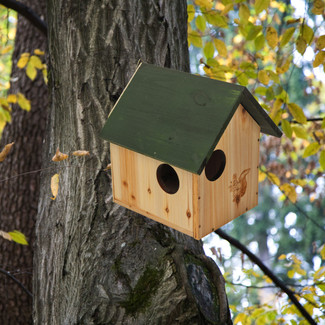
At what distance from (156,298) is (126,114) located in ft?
2.32

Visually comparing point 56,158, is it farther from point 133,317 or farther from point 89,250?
point 133,317

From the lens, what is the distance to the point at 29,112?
3.58m

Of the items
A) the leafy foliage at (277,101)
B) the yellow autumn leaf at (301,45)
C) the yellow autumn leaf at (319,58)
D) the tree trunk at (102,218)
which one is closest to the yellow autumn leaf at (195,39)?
the leafy foliage at (277,101)

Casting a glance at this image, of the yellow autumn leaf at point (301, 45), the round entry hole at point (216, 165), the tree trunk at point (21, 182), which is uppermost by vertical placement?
the yellow autumn leaf at point (301, 45)

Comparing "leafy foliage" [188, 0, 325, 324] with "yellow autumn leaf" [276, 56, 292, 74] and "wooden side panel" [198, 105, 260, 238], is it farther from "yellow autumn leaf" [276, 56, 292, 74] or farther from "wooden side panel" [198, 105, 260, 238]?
"wooden side panel" [198, 105, 260, 238]

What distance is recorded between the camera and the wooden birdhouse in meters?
1.48

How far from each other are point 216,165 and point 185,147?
297 millimetres

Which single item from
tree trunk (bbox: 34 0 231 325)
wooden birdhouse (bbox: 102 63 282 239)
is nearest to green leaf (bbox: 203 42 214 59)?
tree trunk (bbox: 34 0 231 325)

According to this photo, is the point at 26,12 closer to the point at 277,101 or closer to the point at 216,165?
the point at 277,101

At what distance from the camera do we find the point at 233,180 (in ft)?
5.69

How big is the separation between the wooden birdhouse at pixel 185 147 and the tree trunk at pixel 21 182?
1758mm

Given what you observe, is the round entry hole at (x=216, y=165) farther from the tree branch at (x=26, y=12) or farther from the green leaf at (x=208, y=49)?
the tree branch at (x=26, y=12)

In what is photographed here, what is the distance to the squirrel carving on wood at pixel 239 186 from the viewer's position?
1740 millimetres

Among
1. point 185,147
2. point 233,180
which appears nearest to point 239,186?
point 233,180
